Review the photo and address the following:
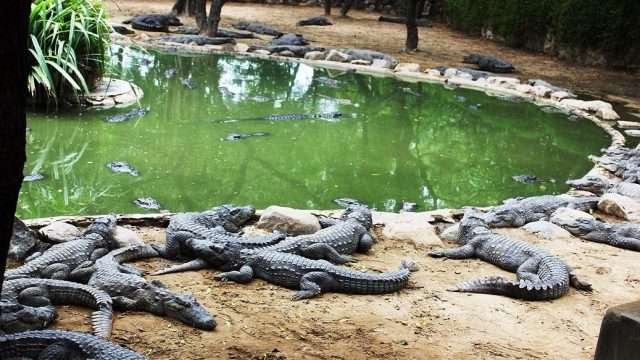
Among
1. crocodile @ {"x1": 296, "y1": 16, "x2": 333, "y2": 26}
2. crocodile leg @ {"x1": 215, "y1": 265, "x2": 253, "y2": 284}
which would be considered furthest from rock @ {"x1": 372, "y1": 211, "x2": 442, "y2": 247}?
crocodile @ {"x1": 296, "y1": 16, "x2": 333, "y2": 26}

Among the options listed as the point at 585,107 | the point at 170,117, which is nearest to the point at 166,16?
the point at 170,117

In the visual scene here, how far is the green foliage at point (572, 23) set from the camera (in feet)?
45.6

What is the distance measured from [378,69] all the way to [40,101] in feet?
21.4

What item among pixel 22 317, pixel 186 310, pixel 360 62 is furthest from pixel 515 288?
pixel 360 62

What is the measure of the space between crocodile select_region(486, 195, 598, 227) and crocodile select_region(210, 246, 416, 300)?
1.58m

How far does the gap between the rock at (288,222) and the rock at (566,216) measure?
1911mm

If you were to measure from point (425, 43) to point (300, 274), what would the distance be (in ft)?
44.8

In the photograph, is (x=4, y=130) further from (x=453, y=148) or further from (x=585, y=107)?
(x=585, y=107)

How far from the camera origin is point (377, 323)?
3404 millimetres

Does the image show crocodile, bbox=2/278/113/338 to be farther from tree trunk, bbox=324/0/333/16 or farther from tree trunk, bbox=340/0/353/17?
tree trunk, bbox=340/0/353/17

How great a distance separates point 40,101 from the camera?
7578 millimetres

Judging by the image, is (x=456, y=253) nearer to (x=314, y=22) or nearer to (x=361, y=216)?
(x=361, y=216)

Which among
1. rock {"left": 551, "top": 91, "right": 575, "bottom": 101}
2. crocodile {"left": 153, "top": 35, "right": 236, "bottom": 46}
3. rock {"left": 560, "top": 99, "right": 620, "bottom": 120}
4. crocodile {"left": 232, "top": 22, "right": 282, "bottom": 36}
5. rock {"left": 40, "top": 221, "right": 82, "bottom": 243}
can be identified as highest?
crocodile {"left": 232, "top": 22, "right": 282, "bottom": 36}

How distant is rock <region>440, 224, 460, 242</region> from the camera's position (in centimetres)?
490
